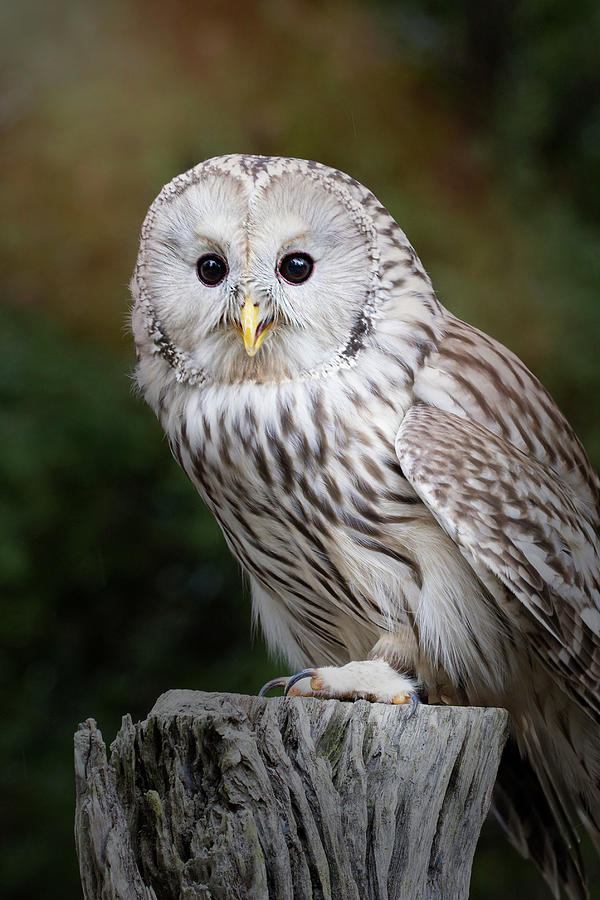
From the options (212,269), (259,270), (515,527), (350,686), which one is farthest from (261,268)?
(350,686)

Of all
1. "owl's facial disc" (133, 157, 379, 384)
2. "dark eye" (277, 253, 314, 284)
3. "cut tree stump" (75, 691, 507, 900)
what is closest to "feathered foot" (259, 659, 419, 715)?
"cut tree stump" (75, 691, 507, 900)

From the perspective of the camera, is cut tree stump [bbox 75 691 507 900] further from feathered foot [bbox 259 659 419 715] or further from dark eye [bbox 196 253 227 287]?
dark eye [bbox 196 253 227 287]

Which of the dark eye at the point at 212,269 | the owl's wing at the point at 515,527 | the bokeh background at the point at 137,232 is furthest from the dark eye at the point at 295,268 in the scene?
the bokeh background at the point at 137,232

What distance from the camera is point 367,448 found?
1853 mm

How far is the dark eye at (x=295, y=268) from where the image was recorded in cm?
183

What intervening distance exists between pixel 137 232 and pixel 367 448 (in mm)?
1846

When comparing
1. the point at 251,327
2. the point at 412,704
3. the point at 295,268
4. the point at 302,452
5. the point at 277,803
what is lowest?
the point at 277,803

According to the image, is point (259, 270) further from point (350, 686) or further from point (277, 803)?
point (277, 803)

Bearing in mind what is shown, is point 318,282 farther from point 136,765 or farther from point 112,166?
point 112,166

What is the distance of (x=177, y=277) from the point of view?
1.91 metres

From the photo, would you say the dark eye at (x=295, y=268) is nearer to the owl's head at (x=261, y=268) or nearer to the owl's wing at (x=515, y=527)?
the owl's head at (x=261, y=268)

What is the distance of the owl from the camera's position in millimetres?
1787

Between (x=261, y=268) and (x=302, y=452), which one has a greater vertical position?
(x=261, y=268)

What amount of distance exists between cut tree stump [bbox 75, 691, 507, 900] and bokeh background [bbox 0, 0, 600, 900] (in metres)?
1.44
